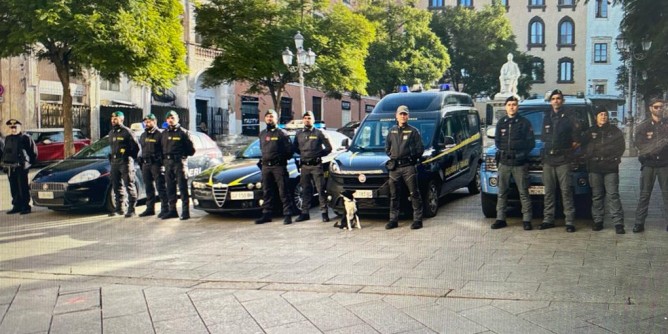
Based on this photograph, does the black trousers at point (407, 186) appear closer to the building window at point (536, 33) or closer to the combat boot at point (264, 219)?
the combat boot at point (264, 219)

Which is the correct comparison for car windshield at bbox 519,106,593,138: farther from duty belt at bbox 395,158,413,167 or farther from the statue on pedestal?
the statue on pedestal

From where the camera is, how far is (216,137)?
112ft

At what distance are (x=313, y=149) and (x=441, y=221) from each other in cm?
236

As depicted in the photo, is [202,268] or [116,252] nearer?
[202,268]

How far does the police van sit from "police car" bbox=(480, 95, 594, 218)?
95 centimetres

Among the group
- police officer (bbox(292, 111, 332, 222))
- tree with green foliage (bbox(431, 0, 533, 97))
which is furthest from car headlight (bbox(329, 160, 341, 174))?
tree with green foliage (bbox(431, 0, 533, 97))

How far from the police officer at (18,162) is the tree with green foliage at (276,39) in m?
13.4

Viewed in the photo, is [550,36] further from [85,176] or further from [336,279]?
[336,279]

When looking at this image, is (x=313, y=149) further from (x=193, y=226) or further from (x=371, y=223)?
(x=193, y=226)

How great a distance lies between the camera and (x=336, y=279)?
21.7 feet

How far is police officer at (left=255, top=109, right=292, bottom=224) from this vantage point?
10469mm

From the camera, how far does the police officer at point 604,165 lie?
859 cm

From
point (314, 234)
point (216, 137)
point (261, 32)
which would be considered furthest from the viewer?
point (216, 137)

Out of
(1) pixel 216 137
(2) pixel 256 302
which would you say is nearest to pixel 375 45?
(1) pixel 216 137
